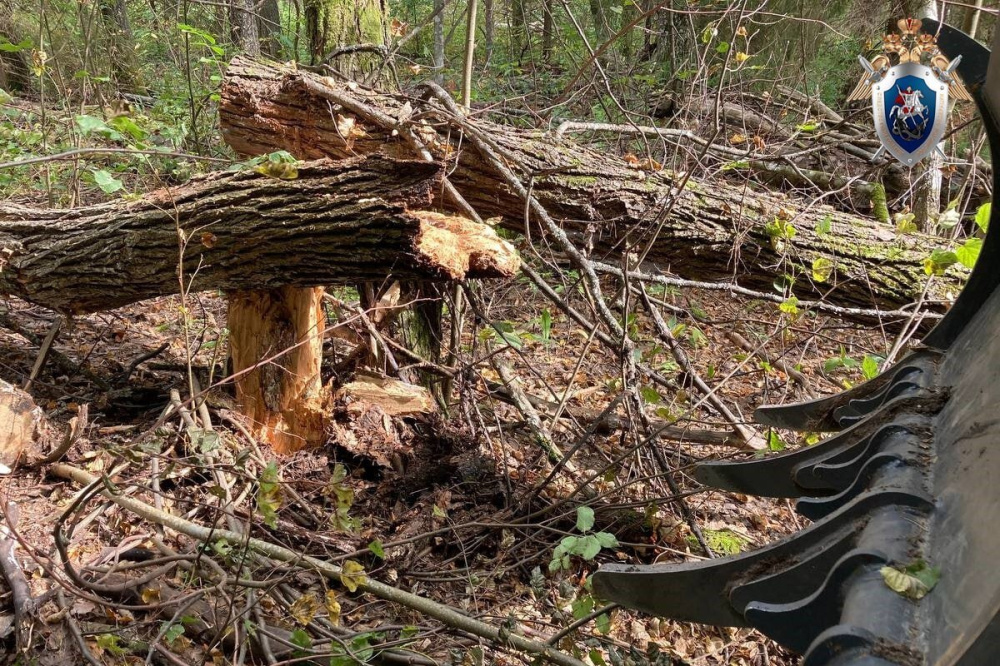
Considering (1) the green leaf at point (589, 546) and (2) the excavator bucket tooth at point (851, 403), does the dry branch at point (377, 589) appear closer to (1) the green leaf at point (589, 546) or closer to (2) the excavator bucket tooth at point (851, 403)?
(1) the green leaf at point (589, 546)

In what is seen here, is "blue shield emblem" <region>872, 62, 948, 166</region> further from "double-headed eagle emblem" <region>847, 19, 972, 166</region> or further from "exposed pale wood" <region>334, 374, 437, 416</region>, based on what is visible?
"exposed pale wood" <region>334, 374, 437, 416</region>

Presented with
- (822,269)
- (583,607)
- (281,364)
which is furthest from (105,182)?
(822,269)

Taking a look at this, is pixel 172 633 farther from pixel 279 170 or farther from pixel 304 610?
pixel 279 170

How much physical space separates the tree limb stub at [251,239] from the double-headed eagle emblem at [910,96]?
1728mm

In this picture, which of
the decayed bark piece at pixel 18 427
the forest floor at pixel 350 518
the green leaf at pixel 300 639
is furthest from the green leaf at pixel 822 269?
the decayed bark piece at pixel 18 427

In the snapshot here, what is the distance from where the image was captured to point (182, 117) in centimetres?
721

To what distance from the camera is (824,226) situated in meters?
3.72

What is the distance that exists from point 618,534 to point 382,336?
63.4 inches

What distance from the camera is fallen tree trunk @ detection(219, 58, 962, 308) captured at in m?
3.79

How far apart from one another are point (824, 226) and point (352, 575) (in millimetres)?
2950

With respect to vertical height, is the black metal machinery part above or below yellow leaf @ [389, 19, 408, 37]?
below

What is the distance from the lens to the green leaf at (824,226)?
3717 mm

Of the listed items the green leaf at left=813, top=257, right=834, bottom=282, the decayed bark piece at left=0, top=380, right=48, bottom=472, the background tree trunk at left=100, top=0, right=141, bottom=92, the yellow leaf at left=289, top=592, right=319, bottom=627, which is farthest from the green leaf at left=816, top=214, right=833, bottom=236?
the background tree trunk at left=100, top=0, right=141, bottom=92

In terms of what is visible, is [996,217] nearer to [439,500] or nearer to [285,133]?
[439,500]
